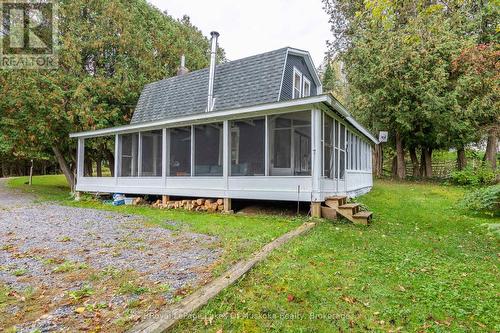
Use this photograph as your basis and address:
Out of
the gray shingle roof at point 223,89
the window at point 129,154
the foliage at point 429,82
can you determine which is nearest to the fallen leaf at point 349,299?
the gray shingle roof at point 223,89

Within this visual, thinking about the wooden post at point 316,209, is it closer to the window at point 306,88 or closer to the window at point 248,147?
the window at point 248,147

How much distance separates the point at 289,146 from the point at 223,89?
5036mm

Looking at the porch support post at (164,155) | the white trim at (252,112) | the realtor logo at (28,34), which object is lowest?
the porch support post at (164,155)

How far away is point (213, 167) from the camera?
29.1ft

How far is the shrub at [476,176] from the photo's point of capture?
1413 cm

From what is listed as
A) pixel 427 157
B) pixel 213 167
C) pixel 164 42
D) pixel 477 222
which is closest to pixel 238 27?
pixel 164 42

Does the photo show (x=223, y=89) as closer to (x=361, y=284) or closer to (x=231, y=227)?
(x=231, y=227)

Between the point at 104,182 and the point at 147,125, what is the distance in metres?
3.62

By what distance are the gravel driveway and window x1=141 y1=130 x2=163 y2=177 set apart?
4101 millimetres

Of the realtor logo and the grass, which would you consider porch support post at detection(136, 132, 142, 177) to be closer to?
the realtor logo

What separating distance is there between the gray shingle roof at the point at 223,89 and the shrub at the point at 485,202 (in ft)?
20.3

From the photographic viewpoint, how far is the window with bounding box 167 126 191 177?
948cm

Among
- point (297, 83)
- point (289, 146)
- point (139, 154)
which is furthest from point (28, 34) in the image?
point (289, 146)

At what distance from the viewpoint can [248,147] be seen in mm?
8125
